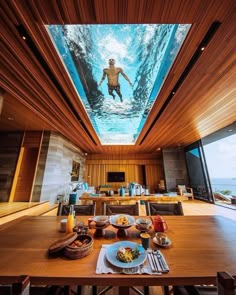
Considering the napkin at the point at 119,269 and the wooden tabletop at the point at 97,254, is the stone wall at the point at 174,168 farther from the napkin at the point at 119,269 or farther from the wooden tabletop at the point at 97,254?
the napkin at the point at 119,269

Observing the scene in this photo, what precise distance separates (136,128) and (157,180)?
4.66 m

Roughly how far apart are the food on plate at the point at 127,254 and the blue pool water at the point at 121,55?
234 centimetres

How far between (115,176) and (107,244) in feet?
23.8

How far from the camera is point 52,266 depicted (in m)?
0.79

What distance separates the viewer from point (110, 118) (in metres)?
4.16

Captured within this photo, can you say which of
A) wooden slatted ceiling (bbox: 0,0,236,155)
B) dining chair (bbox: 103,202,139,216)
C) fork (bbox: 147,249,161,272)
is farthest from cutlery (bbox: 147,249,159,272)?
wooden slatted ceiling (bbox: 0,0,236,155)

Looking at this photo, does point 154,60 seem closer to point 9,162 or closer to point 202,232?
point 202,232

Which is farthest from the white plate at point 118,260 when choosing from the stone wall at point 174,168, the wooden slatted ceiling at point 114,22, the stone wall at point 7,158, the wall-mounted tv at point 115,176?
the wall-mounted tv at point 115,176

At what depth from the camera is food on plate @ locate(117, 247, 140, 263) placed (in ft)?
2.75

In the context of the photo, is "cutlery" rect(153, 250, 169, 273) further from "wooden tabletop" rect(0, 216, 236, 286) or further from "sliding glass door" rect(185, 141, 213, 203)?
"sliding glass door" rect(185, 141, 213, 203)

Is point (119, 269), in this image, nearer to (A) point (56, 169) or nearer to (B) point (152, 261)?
(B) point (152, 261)

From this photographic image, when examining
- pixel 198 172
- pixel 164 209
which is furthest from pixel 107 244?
pixel 198 172

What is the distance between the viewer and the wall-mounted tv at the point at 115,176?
26.8 ft

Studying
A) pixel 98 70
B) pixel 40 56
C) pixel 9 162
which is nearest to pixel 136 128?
pixel 98 70
